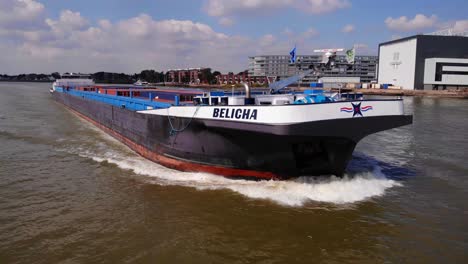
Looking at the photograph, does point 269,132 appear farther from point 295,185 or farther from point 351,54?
point 351,54

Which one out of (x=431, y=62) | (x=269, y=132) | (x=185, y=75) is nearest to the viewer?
(x=269, y=132)

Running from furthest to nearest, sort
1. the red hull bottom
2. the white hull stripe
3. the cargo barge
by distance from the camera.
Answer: the red hull bottom
the cargo barge
the white hull stripe

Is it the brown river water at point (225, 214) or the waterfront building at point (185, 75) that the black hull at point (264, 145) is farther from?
the waterfront building at point (185, 75)

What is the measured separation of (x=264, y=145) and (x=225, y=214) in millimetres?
2340

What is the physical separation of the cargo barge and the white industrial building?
89.0 meters

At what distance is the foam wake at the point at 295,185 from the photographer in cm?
923

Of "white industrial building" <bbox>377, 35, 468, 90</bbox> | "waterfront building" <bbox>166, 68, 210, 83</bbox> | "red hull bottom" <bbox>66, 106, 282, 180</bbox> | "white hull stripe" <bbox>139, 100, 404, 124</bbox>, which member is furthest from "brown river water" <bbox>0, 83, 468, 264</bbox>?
"waterfront building" <bbox>166, 68, 210, 83</bbox>

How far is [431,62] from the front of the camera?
85.1m

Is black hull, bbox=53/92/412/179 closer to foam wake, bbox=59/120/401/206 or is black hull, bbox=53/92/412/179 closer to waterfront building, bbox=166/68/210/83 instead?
foam wake, bbox=59/120/401/206

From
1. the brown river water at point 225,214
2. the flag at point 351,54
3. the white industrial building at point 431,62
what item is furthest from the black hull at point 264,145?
the white industrial building at point 431,62

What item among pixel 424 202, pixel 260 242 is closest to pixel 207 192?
pixel 260 242

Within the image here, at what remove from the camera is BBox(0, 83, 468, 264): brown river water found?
21.9 ft

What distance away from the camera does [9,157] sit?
1409 cm

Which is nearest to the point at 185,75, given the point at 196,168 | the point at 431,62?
the point at 431,62
